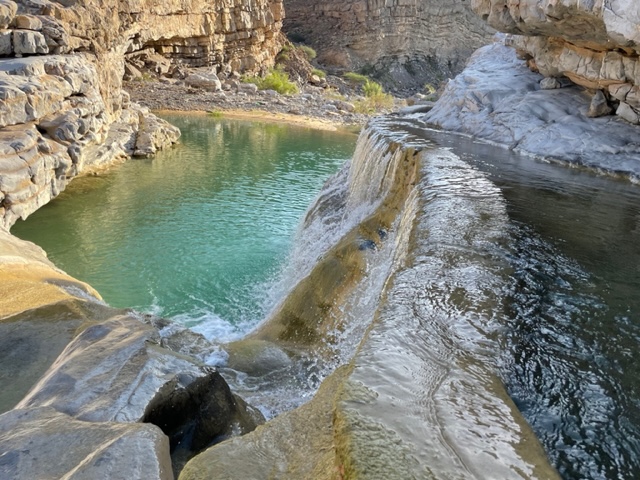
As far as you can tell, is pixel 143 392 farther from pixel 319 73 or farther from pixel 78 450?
pixel 319 73

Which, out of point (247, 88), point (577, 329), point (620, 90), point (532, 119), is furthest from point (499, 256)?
point (247, 88)

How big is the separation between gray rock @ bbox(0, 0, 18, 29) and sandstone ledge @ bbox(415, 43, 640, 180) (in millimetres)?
8828

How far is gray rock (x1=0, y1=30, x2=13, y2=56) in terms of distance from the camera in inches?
368

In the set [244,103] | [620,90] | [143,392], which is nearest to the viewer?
[143,392]

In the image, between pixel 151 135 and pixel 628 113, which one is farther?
pixel 151 135

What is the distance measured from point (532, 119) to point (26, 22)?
995cm

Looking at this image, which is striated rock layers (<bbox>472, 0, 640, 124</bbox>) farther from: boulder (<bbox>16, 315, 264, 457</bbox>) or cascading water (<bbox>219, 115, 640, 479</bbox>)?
boulder (<bbox>16, 315, 264, 457</bbox>)

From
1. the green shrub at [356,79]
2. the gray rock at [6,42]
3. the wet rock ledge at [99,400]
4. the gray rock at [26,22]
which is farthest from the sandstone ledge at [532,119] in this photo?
the green shrub at [356,79]

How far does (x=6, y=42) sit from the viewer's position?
9445 mm

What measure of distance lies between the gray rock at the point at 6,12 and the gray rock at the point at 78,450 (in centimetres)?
917

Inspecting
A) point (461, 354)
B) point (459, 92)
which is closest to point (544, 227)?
point (461, 354)

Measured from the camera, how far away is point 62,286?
5.85 metres

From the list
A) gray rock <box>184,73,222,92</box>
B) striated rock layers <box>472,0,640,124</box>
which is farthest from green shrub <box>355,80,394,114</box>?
striated rock layers <box>472,0,640,124</box>

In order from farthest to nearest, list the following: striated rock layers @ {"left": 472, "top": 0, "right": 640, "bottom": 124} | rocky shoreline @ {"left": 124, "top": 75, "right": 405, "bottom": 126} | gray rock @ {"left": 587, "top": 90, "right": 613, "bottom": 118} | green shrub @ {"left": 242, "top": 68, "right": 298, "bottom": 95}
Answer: green shrub @ {"left": 242, "top": 68, "right": 298, "bottom": 95} < rocky shoreline @ {"left": 124, "top": 75, "right": 405, "bottom": 126} < gray rock @ {"left": 587, "top": 90, "right": 613, "bottom": 118} < striated rock layers @ {"left": 472, "top": 0, "right": 640, "bottom": 124}
